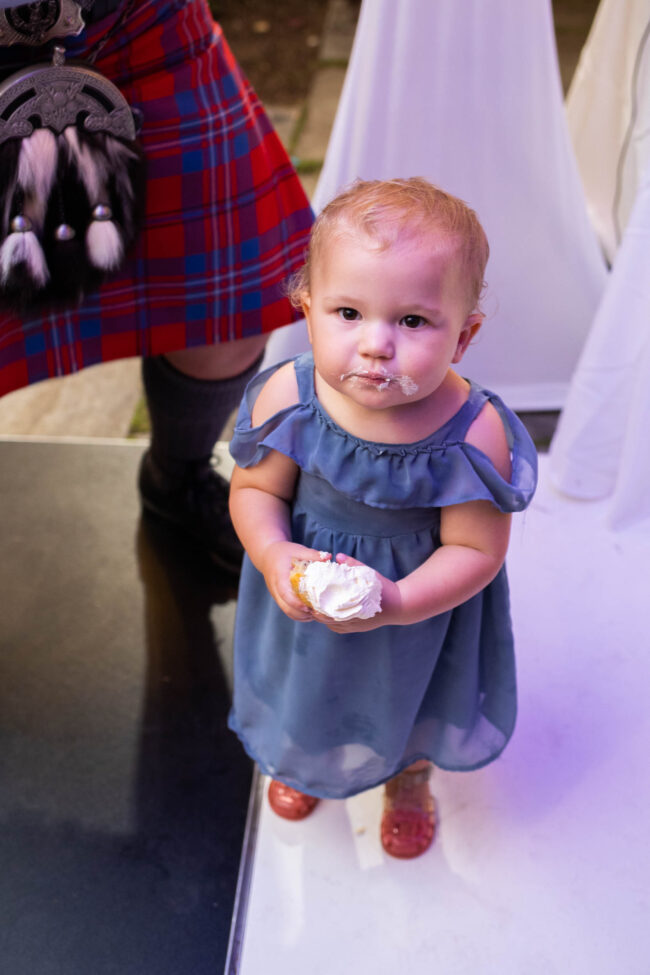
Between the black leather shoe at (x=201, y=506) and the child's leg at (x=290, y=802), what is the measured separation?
353 mm

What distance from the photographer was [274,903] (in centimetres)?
90

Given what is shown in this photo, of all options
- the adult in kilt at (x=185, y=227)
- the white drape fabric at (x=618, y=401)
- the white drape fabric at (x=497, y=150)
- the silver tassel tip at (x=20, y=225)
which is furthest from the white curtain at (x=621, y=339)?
the silver tassel tip at (x=20, y=225)

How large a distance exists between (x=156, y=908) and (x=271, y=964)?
0.45ft

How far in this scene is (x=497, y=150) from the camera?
137cm

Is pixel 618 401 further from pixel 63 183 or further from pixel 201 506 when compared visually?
pixel 63 183

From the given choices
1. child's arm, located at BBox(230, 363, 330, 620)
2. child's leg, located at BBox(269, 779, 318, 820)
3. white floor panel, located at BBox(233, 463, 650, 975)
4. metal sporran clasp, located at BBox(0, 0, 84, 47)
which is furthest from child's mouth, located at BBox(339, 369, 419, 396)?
child's leg, located at BBox(269, 779, 318, 820)

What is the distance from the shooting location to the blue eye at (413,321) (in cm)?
63

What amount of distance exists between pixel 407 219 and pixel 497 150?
858 millimetres

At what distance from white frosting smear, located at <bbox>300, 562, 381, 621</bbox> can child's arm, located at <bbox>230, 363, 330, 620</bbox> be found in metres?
0.07

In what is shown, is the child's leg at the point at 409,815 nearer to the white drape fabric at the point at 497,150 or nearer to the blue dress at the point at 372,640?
the blue dress at the point at 372,640

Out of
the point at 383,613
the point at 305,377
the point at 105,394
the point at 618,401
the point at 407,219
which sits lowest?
the point at 105,394

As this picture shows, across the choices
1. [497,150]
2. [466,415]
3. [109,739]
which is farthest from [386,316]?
[497,150]

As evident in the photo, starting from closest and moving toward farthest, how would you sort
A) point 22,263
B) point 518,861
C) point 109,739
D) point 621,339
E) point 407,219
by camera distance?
point 407,219 < point 22,263 < point 518,861 < point 109,739 < point 621,339

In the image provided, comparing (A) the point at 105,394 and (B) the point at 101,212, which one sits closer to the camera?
(B) the point at 101,212
